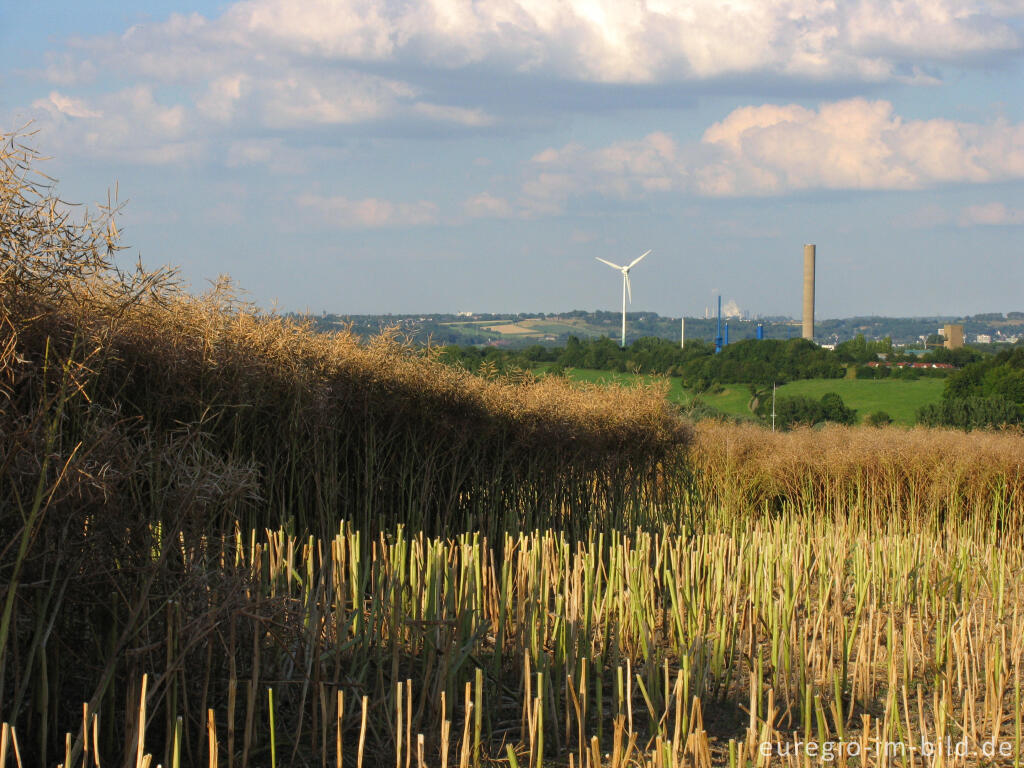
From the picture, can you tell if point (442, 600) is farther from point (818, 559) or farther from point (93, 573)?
point (818, 559)

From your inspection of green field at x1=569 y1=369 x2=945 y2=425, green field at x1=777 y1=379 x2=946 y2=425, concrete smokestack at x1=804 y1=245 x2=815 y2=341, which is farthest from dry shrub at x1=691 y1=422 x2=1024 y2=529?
concrete smokestack at x1=804 y1=245 x2=815 y2=341

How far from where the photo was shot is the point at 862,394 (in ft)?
121

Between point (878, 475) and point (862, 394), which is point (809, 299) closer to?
point (862, 394)

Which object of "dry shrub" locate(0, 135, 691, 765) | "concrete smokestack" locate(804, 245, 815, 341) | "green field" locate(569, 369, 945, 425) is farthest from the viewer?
"concrete smokestack" locate(804, 245, 815, 341)

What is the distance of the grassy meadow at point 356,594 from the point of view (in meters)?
3.55

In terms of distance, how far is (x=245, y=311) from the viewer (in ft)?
23.9

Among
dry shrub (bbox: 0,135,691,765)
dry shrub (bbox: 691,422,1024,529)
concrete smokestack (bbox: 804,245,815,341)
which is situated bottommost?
dry shrub (bbox: 691,422,1024,529)

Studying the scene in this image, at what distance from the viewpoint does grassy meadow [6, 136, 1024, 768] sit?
11.6 feet

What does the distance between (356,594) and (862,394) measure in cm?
3496

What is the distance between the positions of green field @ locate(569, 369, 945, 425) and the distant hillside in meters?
7.08

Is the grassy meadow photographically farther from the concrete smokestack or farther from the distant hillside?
the concrete smokestack

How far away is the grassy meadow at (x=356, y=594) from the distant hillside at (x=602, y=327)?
0.51 metres

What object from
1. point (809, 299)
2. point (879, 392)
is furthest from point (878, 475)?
point (809, 299)

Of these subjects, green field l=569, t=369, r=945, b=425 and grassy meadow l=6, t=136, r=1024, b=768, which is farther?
green field l=569, t=369, r=945, b=425
